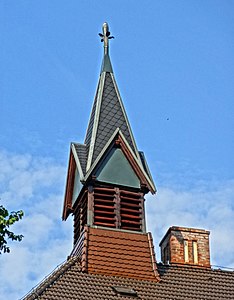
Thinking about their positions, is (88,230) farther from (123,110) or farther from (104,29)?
(104,29)

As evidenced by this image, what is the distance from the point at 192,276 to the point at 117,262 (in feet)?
10.2

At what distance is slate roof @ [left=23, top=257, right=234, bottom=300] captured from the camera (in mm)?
27925

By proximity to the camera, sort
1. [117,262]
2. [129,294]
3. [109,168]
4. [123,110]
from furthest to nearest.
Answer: [123,110]
[109,168]
[117,262]
[129,294]

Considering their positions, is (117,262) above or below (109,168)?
below

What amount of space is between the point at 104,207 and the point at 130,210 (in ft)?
3.64

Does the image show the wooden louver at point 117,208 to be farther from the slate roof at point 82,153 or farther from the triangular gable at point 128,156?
the slate roof at point 82,153

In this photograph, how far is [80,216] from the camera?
33344 millimetres

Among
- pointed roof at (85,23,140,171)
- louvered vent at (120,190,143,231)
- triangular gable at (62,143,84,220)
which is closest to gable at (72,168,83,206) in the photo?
triangular gable at (62,143,84,220)

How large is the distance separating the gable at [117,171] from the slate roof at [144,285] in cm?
364

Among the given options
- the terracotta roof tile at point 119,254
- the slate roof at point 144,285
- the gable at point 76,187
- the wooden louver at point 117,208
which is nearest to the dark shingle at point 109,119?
the gable at point 76,187

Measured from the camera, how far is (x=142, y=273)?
3070 centimetres

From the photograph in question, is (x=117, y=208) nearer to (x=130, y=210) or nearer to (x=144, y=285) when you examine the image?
(x=130, y=210)

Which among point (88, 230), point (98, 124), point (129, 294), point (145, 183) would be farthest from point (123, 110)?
point (129, 294)

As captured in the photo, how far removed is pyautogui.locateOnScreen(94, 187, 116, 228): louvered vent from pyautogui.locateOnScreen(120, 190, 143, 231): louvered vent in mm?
393
